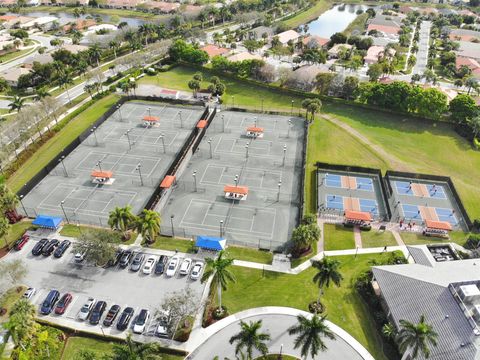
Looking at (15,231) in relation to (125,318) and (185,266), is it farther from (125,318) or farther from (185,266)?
(185,266)

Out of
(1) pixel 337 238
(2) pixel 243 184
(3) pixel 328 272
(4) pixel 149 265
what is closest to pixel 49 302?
(4) pixel 149 265

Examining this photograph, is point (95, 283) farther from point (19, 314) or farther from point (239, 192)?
point (239, 192)

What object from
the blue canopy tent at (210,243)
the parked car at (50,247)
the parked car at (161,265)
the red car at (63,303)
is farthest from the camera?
the blue canopy tent at (210,243)

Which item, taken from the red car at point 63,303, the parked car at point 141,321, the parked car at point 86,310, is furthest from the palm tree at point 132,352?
the red car at point 63,303

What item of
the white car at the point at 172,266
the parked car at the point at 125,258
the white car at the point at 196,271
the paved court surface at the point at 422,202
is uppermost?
the parked car at the point at 125,258

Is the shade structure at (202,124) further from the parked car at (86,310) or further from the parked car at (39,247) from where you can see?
the parked car at (86,310)

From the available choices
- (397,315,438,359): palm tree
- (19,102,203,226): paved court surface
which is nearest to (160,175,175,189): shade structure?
(19,102,203,226): paved court surface

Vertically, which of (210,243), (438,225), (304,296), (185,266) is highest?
(210,243)

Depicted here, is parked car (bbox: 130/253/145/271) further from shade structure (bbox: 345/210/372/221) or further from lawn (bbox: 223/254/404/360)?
shade structure (bbox: 345/210/372/221)
